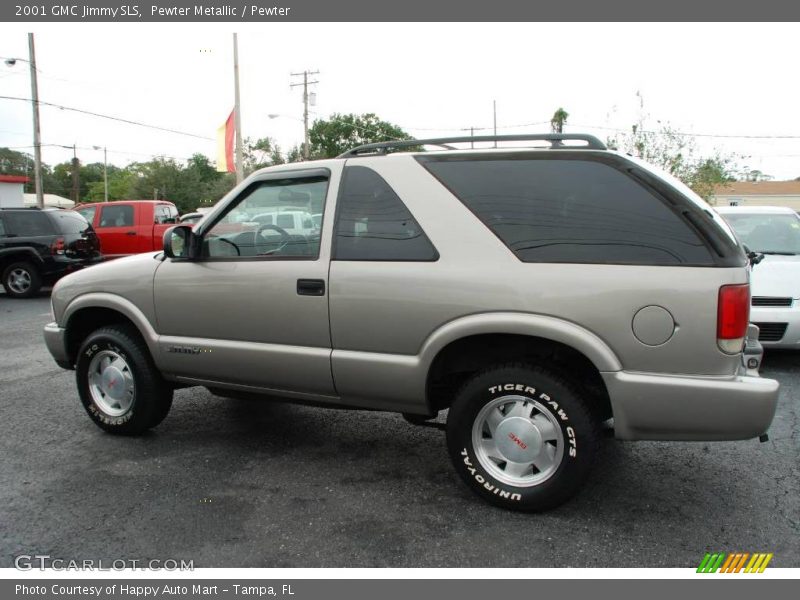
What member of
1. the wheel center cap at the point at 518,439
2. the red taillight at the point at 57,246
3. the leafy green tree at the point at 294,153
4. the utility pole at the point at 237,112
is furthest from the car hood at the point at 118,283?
the leafy green tree at the point at 294,153

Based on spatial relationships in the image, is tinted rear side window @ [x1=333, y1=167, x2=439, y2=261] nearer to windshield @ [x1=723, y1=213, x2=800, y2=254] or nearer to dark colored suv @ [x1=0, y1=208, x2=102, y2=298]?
windshield @ [x1=723, y1=213, x2=800, y2=254]

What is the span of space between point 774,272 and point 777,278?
120mm

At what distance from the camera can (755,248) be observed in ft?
23.1

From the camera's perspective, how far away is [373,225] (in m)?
3.45

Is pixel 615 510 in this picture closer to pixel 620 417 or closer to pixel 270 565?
pixel 620 417

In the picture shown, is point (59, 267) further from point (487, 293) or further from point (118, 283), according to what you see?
point (487, 293)

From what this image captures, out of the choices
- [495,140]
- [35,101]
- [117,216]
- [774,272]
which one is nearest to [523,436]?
[495,140]

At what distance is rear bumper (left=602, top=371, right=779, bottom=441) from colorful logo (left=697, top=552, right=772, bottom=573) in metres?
0.52

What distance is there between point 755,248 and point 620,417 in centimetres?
520

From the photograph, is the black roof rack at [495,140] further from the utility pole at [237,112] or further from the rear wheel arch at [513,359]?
the utility pole at [237,112]

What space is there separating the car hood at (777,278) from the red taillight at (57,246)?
12150 mm

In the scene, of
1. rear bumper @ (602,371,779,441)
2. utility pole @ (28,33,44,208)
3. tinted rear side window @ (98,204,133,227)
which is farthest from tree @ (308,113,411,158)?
rear bumper @ (602,371,779,441)

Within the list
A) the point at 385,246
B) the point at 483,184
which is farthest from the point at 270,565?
the point at 483,184

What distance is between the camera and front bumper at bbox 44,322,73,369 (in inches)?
179
